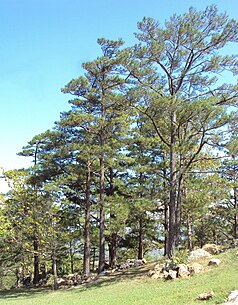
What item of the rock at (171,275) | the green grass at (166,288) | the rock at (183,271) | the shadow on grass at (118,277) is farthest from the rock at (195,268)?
the shadow on grass at (118,277)

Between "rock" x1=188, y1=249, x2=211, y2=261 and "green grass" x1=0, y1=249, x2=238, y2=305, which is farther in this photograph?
"rock" x1=188, y1=249, x2=211, y2=261

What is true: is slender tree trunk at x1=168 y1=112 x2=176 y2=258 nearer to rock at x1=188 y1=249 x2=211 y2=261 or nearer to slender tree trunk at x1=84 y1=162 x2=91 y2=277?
rock at x1=188 y1=249 x2=211 y2=261

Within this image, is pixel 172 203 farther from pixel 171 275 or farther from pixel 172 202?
pixel 171 275

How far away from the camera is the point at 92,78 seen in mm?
16531

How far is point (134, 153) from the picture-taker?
18.1 metres

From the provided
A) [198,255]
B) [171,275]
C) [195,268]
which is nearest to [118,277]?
[171,275]

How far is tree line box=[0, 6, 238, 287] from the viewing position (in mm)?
13047

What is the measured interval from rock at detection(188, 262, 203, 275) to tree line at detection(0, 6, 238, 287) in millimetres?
1373

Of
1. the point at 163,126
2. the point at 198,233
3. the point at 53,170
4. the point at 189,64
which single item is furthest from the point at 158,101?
the point at 198,233

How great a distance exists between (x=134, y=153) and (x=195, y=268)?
821 cm

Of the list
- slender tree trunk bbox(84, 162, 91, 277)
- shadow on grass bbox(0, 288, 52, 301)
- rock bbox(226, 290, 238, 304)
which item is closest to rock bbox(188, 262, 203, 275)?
rock bbox(226, 290, 238, 304)

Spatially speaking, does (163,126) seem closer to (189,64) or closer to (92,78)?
(189,64)

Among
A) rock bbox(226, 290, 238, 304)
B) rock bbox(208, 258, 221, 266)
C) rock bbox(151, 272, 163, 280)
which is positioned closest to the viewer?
rock bbox(226, 290, 238, 304)

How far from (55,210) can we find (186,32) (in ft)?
35.6
